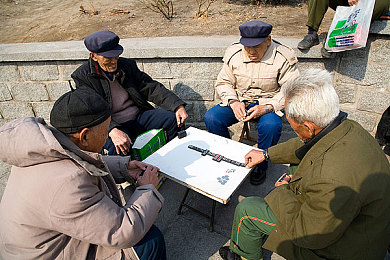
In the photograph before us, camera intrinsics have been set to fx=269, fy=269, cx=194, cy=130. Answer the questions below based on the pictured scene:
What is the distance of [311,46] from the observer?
11.0 ft

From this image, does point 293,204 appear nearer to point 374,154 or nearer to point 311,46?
point 374,154

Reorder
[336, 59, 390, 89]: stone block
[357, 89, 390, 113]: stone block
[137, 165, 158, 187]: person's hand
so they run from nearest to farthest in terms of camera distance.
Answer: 1. [137, 165, 158, 187]: person's hand
2. [336, 59, 390, 89]: stone block
3. [357, 89, 390, 113]: stone block

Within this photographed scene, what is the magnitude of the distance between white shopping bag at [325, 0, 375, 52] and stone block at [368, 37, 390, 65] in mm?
371

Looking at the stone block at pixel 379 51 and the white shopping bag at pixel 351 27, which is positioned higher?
the white shopping bag at pixel 351 27

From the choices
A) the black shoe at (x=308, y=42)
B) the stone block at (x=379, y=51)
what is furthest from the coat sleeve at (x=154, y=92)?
the stone block at (x=379, y=51)

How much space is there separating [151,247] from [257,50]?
7.45ft

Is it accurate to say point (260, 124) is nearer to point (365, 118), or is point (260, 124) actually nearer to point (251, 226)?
point (251, 226)

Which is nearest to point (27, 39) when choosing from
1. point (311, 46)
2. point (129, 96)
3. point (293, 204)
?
point (129, 96)

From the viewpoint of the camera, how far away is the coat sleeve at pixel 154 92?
332 centimetres

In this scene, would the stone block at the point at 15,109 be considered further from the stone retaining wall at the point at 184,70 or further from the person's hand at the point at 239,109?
the person's hand at the point at 239,109

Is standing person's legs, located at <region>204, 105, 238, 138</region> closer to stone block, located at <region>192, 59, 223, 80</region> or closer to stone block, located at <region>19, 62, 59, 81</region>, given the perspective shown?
stone block, located at <region>192, 59, 223, 80</region>

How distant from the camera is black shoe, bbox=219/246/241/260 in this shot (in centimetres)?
226

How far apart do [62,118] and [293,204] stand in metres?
1.47

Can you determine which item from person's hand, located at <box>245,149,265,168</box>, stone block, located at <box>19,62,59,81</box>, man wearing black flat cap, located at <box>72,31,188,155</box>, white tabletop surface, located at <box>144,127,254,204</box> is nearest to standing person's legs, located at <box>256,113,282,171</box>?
white tabletop surface, located at <box>144,127,254,204</box>
